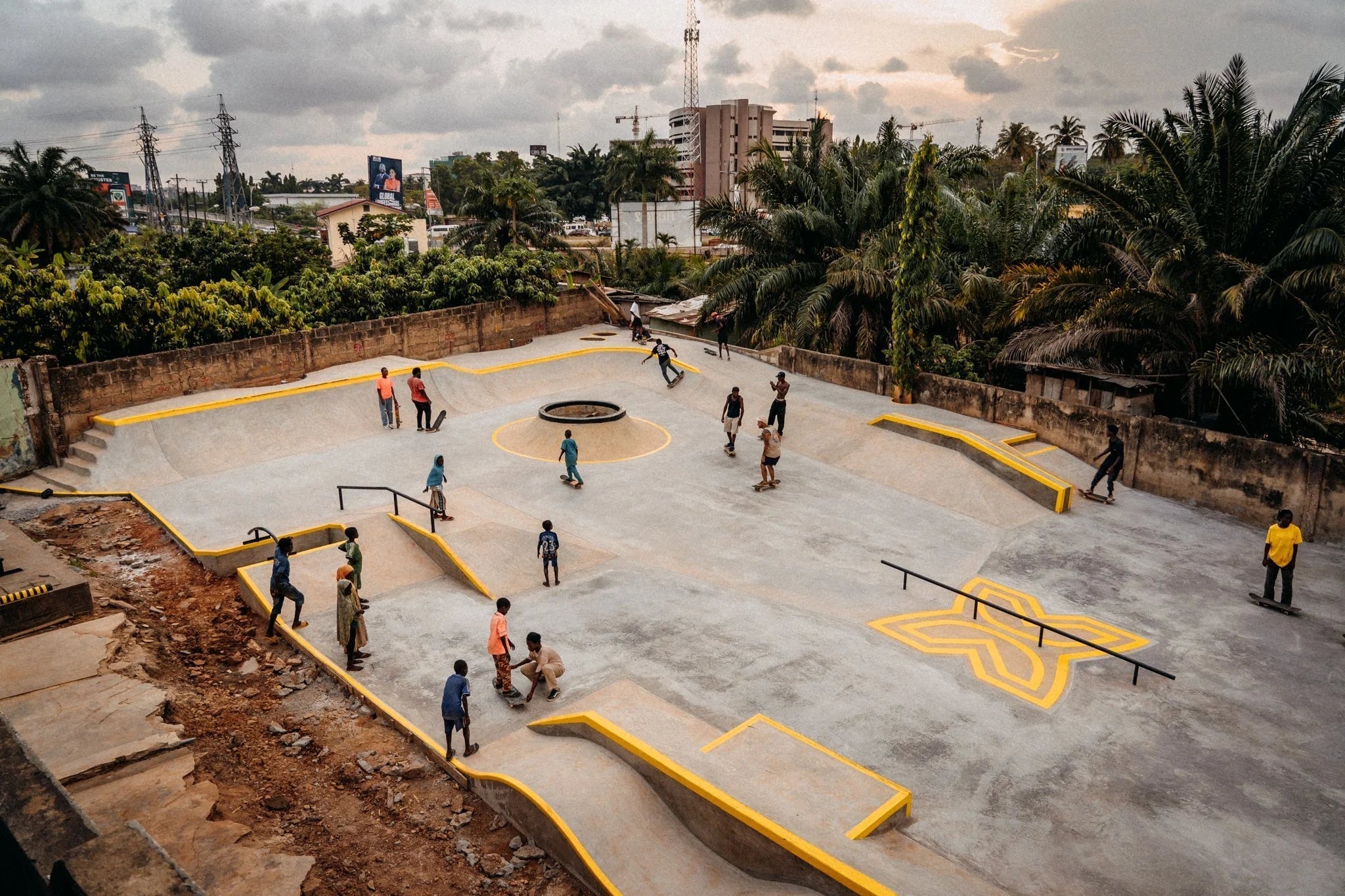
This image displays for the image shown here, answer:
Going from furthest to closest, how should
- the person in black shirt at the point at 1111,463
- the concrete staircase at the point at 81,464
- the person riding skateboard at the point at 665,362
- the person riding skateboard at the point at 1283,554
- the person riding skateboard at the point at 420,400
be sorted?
the person riding skateboard at the point at 665,362 < the person riding skateboard at the point at 420,400 < the concrete staircase at the point at 81,464 < the person in black shirt at the point at 1111,463 < the person riding skateboard at the point at 1283,554

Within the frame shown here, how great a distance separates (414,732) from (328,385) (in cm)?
1501

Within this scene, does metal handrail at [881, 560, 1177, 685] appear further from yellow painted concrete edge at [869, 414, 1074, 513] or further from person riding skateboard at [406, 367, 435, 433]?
person riding skateboard at [406, 367, 435, 433]

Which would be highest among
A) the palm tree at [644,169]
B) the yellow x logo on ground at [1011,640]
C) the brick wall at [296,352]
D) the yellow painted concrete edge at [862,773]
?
the palm tree at [644,169]

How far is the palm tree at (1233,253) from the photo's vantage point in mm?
14766

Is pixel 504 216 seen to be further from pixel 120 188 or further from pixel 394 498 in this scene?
pixel 120 188

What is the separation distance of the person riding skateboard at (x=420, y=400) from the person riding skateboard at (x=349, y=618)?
9848 mm

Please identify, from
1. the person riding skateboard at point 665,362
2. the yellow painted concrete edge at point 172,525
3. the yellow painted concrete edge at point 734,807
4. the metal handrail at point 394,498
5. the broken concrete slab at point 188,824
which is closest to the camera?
the yellow painted concrete edge at point 734,807

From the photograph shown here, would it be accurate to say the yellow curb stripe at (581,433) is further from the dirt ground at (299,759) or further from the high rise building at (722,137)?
the high rise building at (722,137)

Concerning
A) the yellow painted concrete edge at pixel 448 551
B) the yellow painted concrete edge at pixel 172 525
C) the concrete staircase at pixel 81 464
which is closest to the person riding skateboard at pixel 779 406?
the yellow painted concrete edge at pixel 448 551

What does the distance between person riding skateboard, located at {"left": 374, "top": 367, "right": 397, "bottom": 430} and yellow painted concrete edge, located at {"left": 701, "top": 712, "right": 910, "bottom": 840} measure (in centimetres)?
1423

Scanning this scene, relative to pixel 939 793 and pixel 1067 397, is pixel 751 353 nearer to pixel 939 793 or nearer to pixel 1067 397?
pixel 1067 397

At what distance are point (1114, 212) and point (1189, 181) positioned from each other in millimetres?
1423

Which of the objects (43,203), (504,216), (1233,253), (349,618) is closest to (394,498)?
(349,618)

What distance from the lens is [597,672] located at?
10422mm
